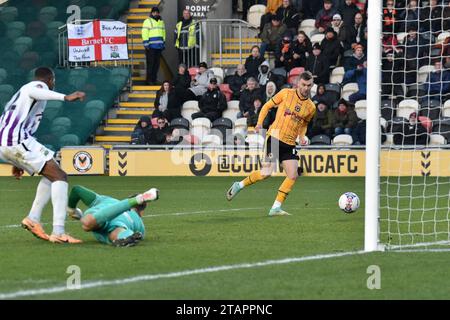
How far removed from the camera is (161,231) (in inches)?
538

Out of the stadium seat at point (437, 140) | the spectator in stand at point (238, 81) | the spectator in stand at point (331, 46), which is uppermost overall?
the spectator in stand at point (331, 46)

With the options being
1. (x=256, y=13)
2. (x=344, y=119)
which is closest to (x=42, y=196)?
(x=344, y=119)

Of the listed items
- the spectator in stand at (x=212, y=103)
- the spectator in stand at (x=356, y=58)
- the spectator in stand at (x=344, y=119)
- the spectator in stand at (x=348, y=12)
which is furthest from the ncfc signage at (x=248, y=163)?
the spectator in stand at (x=348, y=12)

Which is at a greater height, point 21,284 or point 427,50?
point 427,50

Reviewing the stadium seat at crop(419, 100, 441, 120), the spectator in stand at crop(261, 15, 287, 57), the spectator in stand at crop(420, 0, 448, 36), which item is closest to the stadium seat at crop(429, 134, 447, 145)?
the stadium seat at crop(419, 100, 441, 120)

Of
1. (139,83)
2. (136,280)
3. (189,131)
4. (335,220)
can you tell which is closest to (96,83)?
(139,83)

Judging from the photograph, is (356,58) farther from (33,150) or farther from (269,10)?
(33,150)

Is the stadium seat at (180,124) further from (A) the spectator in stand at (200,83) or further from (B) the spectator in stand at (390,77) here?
(B) the spectator in stand at (390,77)

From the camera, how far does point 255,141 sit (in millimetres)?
26062

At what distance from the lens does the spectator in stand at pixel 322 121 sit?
2683 centimetres

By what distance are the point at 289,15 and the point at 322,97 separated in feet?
12.1

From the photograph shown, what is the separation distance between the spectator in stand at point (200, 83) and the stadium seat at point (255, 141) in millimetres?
3395
